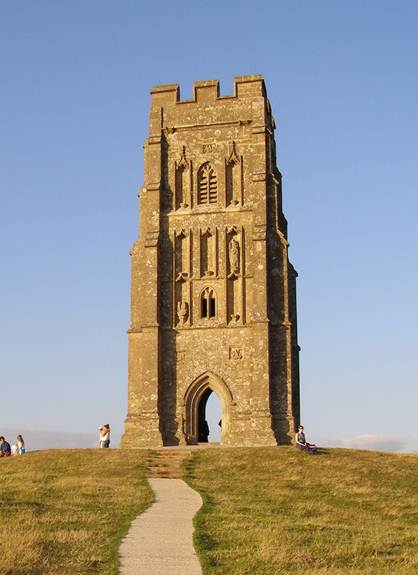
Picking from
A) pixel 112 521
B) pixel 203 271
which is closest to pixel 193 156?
pixel 203 271

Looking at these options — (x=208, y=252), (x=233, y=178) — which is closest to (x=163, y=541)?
(x=208, y=252)

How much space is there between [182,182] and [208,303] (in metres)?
6.88

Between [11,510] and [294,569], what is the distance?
891 cm

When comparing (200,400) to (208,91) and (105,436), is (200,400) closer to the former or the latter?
(105,436)

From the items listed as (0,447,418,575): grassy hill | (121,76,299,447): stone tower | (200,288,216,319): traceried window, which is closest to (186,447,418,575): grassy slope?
(0,447,418,575): grassy hill

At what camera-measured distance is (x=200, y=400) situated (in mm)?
42906

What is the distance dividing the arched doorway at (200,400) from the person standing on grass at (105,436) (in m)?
3.89

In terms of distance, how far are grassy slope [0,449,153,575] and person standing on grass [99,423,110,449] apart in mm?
3592

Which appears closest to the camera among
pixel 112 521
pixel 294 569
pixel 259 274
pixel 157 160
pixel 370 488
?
pixel 294 569

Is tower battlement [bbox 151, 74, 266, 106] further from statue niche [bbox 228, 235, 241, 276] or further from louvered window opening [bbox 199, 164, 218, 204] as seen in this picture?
statue niche [bbox 228, 235, 241, 276]

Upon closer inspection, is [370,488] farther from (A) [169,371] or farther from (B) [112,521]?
(A) [169,371]

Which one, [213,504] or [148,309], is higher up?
[148,309]

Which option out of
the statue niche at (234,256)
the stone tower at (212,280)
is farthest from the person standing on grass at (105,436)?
the statue niche at (234,256)

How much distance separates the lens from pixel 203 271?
43.7 m
